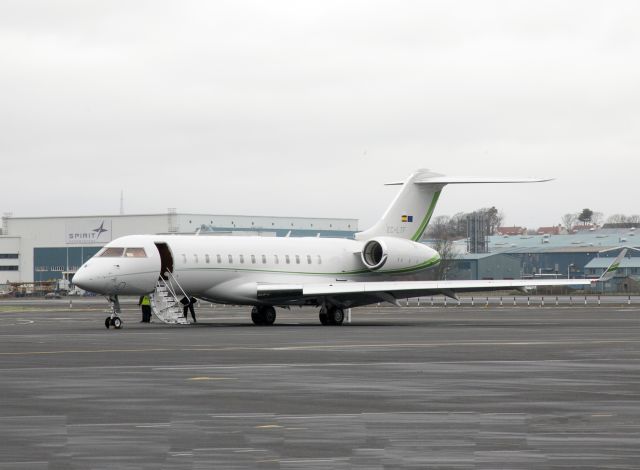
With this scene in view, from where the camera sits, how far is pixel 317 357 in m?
25.8

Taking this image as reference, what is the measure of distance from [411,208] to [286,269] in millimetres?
7115

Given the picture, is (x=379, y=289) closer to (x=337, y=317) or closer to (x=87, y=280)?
(x=337, y=317)

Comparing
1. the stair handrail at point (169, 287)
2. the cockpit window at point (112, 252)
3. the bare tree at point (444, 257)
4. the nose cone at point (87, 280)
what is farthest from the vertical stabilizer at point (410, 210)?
the bare tree at point (444, 257)

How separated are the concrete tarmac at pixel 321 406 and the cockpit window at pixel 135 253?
14.4m

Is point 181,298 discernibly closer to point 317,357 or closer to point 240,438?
point 317,357

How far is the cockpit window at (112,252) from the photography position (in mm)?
44219

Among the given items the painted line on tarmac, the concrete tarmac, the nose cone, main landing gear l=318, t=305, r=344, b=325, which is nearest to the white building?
main landing gear l=318, t=305, r=344, b=325

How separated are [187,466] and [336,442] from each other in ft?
6.60

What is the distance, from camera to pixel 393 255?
166 feet

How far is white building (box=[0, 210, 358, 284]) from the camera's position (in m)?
125

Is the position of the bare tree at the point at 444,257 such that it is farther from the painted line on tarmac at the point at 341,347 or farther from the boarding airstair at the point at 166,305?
the painted line on tarmac at the point at 341,347

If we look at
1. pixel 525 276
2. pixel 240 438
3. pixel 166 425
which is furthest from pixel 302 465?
pixel 525 276

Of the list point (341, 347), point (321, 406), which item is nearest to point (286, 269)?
point (341, 347)

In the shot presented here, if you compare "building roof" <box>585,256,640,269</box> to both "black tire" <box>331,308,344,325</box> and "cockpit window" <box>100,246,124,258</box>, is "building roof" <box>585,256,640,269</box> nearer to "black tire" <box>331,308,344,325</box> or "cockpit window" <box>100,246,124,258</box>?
"black tire" <box>331,308,344,325</box>
